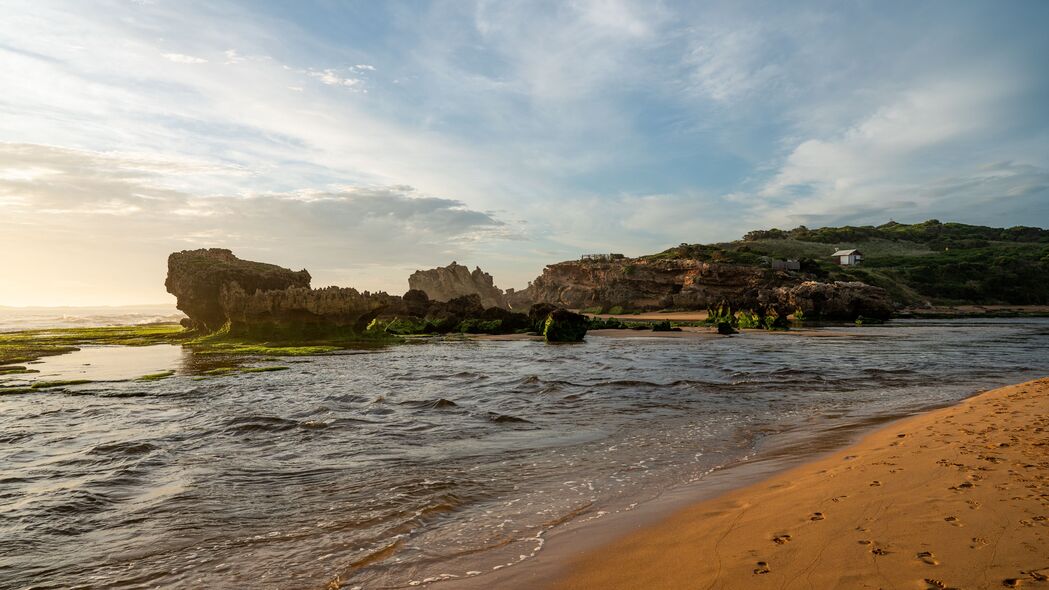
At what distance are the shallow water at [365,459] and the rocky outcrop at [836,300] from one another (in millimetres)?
43386

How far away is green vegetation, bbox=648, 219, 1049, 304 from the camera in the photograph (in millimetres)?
75562

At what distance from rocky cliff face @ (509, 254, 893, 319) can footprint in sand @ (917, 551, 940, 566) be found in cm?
5139

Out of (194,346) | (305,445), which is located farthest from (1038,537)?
(194,346)

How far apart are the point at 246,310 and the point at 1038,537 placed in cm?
4083

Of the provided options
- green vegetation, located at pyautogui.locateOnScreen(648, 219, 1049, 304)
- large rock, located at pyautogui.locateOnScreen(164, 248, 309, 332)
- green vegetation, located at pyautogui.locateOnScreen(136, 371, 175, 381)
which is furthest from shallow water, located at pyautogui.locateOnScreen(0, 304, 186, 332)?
green vegetation, located at pyautogui.locateOnScreen(648, 219, 1049, 304)

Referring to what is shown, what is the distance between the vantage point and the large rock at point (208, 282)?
3934 centimetres

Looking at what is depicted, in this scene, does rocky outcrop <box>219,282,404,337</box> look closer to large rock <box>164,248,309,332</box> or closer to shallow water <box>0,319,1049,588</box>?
large rock <box>164,248,309,332</box>

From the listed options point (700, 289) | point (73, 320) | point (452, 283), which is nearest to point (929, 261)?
point (700, 289)

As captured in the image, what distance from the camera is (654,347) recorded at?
93.8 ft

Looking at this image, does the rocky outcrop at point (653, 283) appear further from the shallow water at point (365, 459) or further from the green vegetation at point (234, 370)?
the green vegetation at point (234, 370)

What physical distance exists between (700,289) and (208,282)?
58861 millimetres

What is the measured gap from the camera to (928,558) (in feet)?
11.5

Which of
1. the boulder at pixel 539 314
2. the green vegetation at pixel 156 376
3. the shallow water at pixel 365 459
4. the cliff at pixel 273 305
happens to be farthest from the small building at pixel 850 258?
the green vegetation at pixel 156 376

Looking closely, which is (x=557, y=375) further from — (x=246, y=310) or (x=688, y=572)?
(x=246, y=310)
